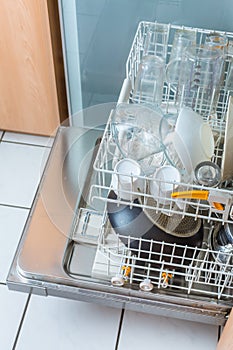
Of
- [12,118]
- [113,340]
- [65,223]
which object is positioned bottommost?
[113,340]

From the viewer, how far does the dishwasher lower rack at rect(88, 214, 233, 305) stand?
3.18ft

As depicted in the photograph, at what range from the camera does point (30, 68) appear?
1.29 m

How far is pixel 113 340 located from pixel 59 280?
213mm

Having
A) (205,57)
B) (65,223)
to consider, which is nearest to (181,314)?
(65,223)

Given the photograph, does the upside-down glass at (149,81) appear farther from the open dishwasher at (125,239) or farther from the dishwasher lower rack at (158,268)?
the dishwasher lower rack at (158,268)

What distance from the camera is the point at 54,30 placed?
3.98 feet

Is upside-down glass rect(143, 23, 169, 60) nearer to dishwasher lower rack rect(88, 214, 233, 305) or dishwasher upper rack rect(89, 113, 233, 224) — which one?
dishwasher upper rack rect(89, 113, 233, 224)

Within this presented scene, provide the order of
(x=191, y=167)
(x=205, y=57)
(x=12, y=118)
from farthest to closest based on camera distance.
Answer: (x=12, y=118) < (x=205, y=57) < (x=191, y=167)

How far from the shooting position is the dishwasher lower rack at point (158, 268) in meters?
0.97

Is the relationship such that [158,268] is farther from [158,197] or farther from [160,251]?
[158,197]

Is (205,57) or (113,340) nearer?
(205,57)

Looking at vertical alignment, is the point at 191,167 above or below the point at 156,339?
above

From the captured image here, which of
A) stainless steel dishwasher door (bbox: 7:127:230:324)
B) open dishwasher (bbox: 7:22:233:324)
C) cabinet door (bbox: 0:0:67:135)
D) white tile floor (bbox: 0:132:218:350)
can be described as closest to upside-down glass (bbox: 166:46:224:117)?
open dishwasher (bbox: 7:22:233:324)

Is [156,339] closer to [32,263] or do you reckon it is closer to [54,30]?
[32,263]
